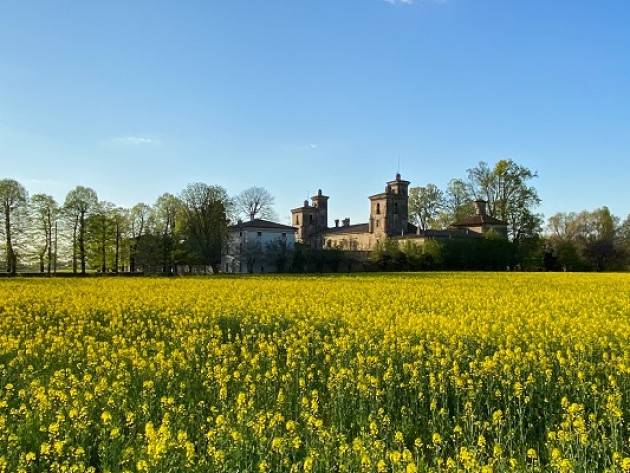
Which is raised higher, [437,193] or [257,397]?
[437,193]

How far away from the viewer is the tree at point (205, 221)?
212ft

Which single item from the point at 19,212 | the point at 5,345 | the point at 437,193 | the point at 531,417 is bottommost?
the point at 531,417

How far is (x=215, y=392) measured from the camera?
809 cm

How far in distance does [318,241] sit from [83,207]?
56.6 m

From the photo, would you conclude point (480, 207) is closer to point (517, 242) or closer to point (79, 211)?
point (517, 242)

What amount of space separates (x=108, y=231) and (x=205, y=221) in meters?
11.1

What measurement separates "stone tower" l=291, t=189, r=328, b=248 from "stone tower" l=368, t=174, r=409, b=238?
1621cm

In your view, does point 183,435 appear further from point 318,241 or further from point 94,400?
point 318,241

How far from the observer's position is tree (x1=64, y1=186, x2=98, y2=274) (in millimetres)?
60219

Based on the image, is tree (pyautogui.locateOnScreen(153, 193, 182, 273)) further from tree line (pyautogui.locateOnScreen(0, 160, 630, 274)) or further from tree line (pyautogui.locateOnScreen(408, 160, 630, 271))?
tree line (pyautogui.locateOnScreen(408, 160, 630, 271))

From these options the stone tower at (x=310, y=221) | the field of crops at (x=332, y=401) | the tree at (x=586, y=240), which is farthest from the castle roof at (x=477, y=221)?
the field of crops at (x=332, y=401)

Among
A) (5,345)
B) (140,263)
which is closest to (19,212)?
(140,263)

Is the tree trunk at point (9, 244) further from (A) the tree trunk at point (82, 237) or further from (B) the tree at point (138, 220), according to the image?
(B) the tree at point (138, 220)

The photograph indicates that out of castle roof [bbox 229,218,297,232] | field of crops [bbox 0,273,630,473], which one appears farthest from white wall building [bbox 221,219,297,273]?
field of crops [bbox 0,273,630,473]
